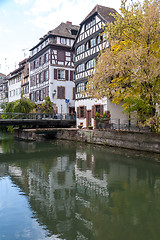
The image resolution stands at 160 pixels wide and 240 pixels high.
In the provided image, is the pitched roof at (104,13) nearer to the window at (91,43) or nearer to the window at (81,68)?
the window at (91,43)

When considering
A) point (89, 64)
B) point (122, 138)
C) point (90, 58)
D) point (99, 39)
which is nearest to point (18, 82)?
point (89, 64)

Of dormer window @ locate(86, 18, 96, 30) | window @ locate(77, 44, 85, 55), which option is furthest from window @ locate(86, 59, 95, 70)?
dormer window @ locate(86, 18, 96, 30)

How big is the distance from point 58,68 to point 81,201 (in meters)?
29.4

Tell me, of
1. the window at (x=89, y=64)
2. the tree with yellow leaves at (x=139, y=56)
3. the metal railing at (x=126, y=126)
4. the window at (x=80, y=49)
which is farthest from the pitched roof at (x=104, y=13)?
the metal railing at (x=126, y=126)

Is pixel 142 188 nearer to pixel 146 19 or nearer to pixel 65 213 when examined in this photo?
pixel 65 213

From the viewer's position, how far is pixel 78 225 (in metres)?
6.11

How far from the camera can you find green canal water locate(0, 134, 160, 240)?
582 centimetres

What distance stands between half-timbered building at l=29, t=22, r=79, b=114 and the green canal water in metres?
21.3

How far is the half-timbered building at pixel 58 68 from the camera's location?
114 feet

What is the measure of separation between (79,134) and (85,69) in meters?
7.70

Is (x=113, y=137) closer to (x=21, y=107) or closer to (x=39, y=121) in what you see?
(x=39, y=121)

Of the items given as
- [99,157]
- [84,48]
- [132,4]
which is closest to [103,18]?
[84,48]

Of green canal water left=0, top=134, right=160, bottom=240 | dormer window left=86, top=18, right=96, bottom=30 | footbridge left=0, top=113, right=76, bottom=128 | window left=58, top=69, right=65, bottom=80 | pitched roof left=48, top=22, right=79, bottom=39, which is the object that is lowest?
green canal water left=0, top=134, right=160, bottom=240

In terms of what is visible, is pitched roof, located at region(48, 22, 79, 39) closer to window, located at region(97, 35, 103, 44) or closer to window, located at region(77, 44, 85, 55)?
window, located at region(77, 44, 85, 55)
